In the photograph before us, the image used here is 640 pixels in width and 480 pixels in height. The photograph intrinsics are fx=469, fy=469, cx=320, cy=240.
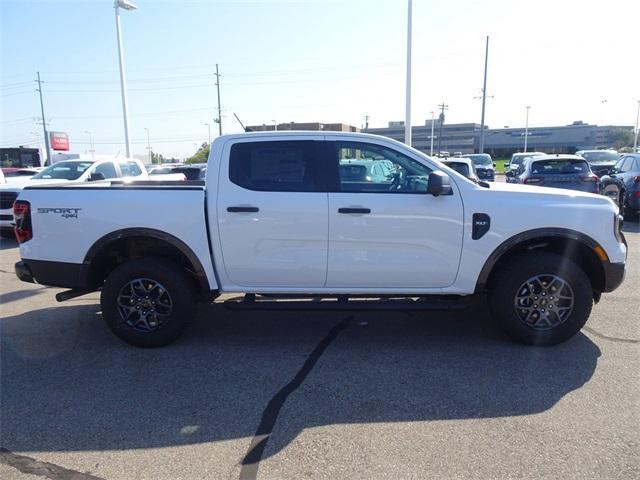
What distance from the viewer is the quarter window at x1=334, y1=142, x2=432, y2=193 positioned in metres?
4.32

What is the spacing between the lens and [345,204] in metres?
4.23

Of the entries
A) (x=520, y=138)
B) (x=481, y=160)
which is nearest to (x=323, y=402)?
(x=481, y=160)

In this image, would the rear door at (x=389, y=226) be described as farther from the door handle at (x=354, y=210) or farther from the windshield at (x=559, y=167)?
A: the windshield at (x=559, y=167)

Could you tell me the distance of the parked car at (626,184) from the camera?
11391 mm

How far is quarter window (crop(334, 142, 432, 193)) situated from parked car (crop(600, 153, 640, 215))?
9682mm

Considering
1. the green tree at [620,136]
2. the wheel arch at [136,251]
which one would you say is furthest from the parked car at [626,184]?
the green tree at [620,136]

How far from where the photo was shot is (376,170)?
4.41 meters

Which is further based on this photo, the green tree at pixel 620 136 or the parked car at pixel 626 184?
the green tree at pixel 620 136

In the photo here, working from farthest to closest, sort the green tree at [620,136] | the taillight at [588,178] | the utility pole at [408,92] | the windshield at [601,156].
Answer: the green tree at [620,136]
the windshield at [601,156]
the utility pole at [408,92]
the taillight at [588,178]

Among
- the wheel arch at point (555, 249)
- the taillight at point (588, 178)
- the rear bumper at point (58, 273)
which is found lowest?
the rear bumper at point (58, 273)

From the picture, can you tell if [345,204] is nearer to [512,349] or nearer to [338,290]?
[338,290]

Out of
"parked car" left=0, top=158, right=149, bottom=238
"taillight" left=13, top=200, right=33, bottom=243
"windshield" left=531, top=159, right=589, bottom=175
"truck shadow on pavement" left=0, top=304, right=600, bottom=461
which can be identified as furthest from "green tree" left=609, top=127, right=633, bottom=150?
"taillight" left=13, top=200, right=33, bottom=243

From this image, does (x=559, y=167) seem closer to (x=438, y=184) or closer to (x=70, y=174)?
(x=438, y=184)

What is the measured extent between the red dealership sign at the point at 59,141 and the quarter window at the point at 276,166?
59.1 m
